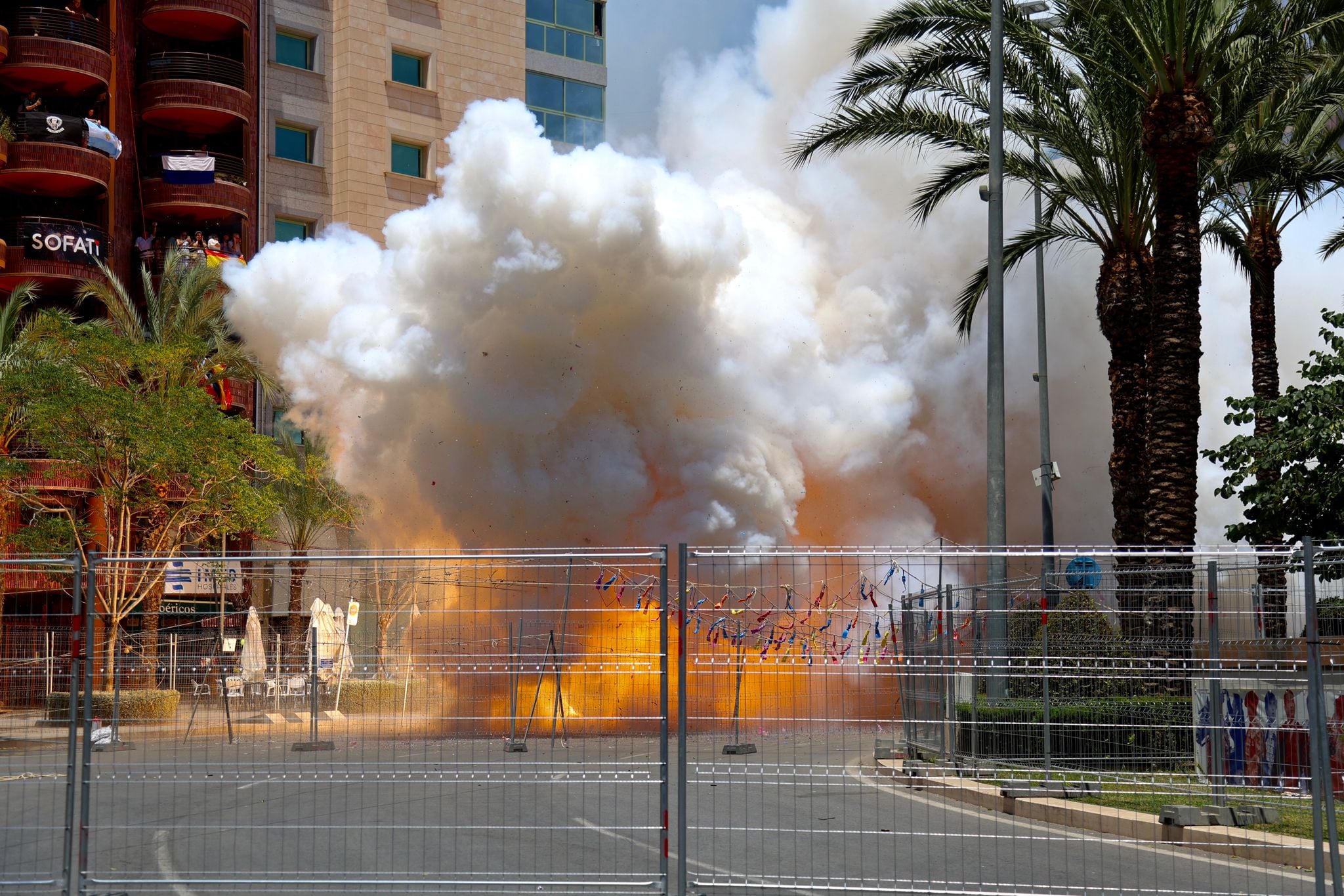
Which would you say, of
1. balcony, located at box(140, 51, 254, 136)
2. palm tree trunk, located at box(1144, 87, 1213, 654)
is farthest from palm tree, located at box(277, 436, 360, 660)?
palm tree trunk, located at box(1144, 87, 1213, 654)

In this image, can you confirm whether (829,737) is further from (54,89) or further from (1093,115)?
(54,89)

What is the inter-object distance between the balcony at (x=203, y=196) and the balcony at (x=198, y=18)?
3735 mm

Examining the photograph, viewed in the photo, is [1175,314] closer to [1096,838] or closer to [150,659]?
[1096,838]

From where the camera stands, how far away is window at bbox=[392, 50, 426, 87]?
157 feet

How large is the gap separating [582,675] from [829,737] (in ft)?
5.77

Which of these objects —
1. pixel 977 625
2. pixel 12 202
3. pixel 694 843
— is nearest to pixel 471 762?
pixel 694 843

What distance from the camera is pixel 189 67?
141 ft

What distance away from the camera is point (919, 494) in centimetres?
4088

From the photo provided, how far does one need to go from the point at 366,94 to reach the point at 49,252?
11.7 m

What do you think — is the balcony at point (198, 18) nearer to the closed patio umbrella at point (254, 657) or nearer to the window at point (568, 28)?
the window at point (568, 28)

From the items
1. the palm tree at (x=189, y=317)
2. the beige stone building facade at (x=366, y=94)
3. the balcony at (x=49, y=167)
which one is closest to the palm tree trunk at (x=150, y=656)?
the palm tree at (x=189, y=317)

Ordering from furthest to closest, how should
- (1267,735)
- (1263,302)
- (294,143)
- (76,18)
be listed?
(294,143) → (76,18) → (1263,302) → (1267,735)

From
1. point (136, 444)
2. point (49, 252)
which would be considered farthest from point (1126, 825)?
point (49, 252)

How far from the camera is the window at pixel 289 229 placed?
45.7 m
